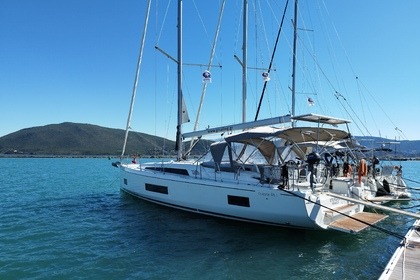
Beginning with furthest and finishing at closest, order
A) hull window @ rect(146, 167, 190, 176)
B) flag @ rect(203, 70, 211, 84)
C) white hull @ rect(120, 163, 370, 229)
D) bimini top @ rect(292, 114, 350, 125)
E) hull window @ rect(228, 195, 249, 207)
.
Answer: flag @ rect(203, 70, 211, 84), hull window @ rect(146, 167, 190, 176), hull window @ rect(228, 195, 249, 207), bimini top @ rect(292, 114, 350, 125), white hull @ rect(120, 163, 370, 229)

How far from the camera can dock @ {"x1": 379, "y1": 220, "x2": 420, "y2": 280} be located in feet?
20.4

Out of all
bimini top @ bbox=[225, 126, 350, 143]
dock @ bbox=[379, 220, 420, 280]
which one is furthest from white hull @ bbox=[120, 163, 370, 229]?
dock @ bbox=[379, 220, 420, 280]

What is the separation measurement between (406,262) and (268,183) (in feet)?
17.5

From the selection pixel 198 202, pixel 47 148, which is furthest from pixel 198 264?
pixel 47 148

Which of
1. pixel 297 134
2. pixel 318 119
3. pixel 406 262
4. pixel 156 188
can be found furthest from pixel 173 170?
pixel 406 262

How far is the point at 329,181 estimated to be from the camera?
43.2 feet

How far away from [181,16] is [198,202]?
11074 mm

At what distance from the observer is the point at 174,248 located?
32.4ft

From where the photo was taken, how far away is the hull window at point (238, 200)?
11.7 meters

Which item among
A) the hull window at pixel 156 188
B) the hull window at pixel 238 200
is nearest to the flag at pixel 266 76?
the hull window at pixel 156 188

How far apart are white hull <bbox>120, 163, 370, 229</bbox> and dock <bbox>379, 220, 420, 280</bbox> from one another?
7.63 ft

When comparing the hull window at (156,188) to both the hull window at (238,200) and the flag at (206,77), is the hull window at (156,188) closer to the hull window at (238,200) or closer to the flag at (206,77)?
the hull window at (238,200)

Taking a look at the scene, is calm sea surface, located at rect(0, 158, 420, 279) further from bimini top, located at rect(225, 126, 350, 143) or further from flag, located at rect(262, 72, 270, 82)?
flag, located at rect(262, 72, 270, 82)

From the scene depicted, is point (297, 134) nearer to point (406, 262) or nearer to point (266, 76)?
point (406, 262)
